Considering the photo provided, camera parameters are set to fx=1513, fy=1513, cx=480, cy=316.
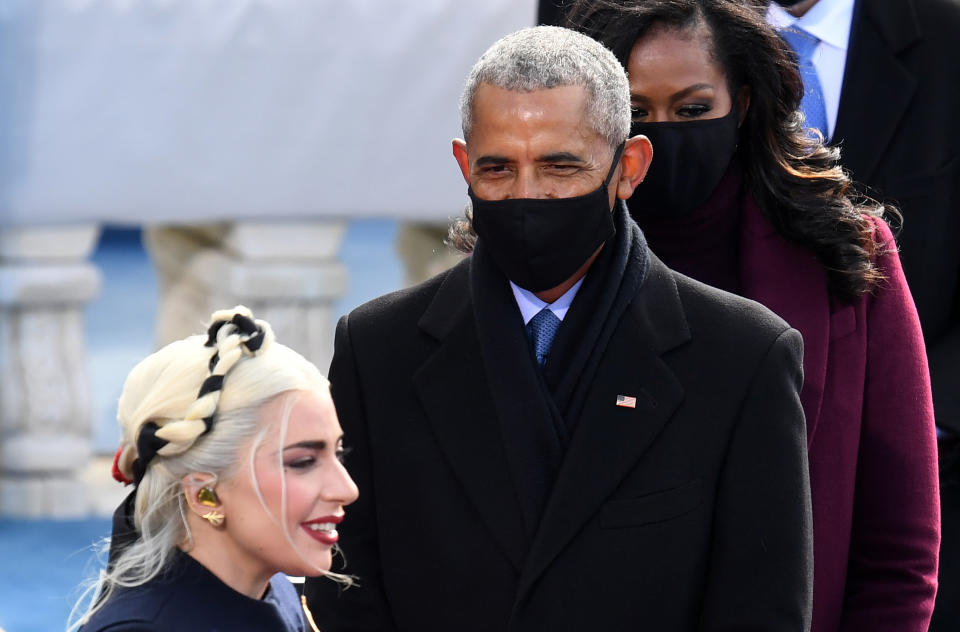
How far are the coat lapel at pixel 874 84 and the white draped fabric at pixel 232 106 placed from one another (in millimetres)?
3596

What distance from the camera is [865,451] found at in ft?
8.01

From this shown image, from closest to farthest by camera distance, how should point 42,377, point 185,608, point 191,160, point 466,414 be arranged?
1. point 185,608
2. point 466,414
3. point 191,160
4. point 42,377

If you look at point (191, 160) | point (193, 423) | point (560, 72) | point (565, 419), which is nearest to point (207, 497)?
point (193, 423)

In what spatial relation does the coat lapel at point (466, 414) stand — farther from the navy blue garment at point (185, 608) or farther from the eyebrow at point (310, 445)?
the navy blue garment at point (185, 608)

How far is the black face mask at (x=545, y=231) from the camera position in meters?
2.13

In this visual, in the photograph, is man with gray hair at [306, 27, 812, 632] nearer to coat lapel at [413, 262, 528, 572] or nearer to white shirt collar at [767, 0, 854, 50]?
coat lapel at [413, 262, 528, 572]

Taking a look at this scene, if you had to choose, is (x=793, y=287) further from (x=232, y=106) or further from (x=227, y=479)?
(x=232, y=106)

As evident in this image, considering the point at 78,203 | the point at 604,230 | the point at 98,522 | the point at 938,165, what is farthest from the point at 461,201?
the point at 604,230

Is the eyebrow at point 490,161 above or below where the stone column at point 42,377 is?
above

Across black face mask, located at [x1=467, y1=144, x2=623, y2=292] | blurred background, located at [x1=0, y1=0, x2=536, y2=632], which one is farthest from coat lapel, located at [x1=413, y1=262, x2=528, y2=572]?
blurred background, located at [x1=0, y1=0, x2=536, y2=632]

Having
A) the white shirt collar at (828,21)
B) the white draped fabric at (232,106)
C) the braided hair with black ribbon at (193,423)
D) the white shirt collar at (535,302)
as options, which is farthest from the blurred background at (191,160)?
the white shirt collar at (535,302)

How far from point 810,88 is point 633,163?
909mm

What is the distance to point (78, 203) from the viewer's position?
628cm

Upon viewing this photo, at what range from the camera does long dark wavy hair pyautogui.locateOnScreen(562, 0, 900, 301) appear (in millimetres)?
2480
